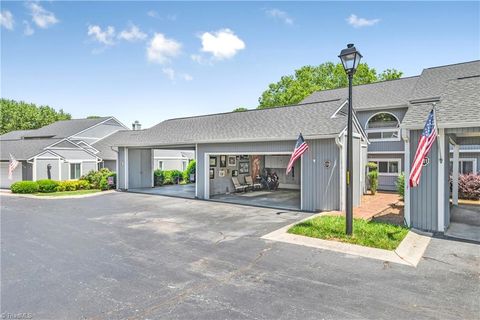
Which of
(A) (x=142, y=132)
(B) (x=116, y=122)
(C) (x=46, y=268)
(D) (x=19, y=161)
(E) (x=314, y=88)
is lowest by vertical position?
(C) (x=46, y=268)

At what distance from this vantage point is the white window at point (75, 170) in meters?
23.0

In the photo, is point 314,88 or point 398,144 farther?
point 314,88

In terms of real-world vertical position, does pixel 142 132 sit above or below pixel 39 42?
below

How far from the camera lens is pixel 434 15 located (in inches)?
415

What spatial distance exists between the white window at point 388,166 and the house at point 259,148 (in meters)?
3.06

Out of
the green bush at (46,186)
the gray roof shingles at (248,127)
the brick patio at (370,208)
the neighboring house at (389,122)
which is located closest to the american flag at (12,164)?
the green bush at (46,186)

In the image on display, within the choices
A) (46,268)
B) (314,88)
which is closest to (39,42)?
(46,268)

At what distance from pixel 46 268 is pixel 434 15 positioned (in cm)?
1429

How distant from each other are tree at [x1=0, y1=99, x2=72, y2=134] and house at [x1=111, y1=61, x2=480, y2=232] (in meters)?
38.6

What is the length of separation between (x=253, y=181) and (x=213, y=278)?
48.9 ft

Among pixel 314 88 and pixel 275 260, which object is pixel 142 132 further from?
pixel 314 88

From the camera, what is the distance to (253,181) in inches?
787

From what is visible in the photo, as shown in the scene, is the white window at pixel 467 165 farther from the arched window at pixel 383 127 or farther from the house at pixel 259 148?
the house at pixel 259 148

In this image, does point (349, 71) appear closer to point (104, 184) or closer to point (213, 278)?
point (213, 278)
